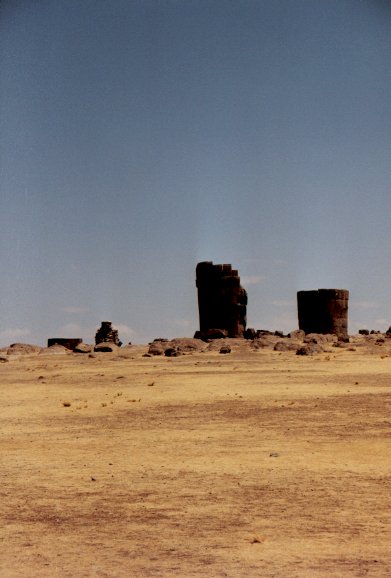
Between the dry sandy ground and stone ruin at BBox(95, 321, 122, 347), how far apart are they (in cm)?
2113

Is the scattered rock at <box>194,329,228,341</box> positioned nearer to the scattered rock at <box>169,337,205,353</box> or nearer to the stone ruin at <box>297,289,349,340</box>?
the scattered rock at <box>169,337,205,353</box>

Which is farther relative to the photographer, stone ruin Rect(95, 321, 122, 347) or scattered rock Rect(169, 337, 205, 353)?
stone ruin Rect(95, 321, 122, 347)

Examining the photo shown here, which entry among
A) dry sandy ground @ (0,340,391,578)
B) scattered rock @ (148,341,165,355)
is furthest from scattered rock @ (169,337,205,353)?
dry sandy ground @ (0,340,391,578)

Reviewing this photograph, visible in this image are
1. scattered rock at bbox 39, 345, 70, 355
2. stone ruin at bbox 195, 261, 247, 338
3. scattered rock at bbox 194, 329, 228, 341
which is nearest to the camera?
scattered rock at bbox 39, 345, 70, 355

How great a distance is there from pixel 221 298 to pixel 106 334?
23.3 ft

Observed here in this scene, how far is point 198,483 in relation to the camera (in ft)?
19.4

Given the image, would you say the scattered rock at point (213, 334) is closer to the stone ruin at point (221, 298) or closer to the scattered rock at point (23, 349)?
the stone ruin at point (221, 298)

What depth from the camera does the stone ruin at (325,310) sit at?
32.6m

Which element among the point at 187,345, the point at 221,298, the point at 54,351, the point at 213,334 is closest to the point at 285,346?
the point at 187,345

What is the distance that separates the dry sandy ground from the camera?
4.07 meters

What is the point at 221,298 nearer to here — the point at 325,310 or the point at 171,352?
the point at 325,310

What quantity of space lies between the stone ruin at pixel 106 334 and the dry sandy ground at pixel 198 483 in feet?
69.3

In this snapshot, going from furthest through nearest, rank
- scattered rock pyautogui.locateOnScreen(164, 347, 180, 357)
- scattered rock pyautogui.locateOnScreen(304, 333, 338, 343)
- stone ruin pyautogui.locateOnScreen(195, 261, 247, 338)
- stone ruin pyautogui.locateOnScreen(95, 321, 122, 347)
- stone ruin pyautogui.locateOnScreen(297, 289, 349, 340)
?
stone ruin pyautogui.locateOnScreen(95, 321, 122, 347) → stone ruin pyautogui.locateOnScreen(297, 289, 349, 340) → stone ruin pyautogui.locateOnScreen(195, 261, 247, 338) → scattered rock pyautogui.locateOnScreen(304, 333, 338, 343) → scattered rock pyautogui.locateOnScreen(164, 347, 180, 357)

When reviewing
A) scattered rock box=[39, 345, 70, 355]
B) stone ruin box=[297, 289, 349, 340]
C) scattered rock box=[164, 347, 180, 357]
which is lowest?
scattered rock box=[164, 347, 180, 357]
